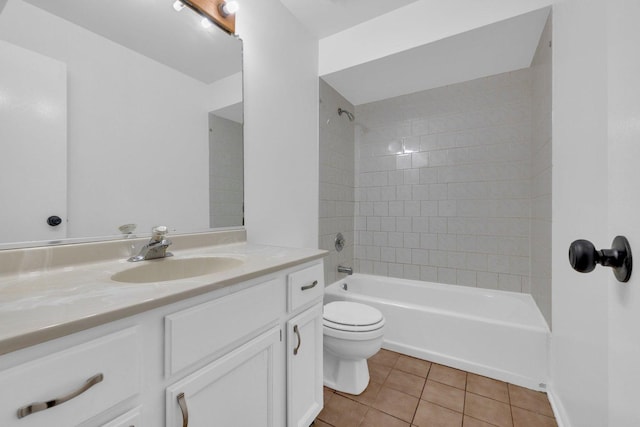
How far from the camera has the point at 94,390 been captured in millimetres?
505

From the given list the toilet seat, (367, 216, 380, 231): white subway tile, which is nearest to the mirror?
the toilet seat

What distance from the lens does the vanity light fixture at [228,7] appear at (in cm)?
144

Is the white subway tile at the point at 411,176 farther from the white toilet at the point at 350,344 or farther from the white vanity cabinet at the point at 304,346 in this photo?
the white vanity cabinet at the point at 304,346

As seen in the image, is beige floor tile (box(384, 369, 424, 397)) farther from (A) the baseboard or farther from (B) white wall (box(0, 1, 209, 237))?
(B) white wall (box(0, 1, 209, 237))

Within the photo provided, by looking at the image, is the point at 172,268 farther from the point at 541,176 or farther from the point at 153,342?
the point at 541,176

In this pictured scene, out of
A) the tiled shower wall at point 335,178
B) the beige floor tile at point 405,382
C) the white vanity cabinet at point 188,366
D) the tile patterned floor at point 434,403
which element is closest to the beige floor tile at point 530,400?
the tile patterned floor at point 434,403

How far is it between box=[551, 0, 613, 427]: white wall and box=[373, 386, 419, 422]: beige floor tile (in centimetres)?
69

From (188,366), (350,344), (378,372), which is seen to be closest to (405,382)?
(378,372)

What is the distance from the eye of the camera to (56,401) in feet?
1.49

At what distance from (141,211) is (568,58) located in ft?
6.64

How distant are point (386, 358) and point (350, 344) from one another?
602mm

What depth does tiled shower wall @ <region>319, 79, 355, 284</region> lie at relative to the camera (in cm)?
232

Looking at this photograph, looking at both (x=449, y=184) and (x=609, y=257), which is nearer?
(x=609, y=257)

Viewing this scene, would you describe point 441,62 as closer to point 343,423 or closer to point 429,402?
point 429,402
